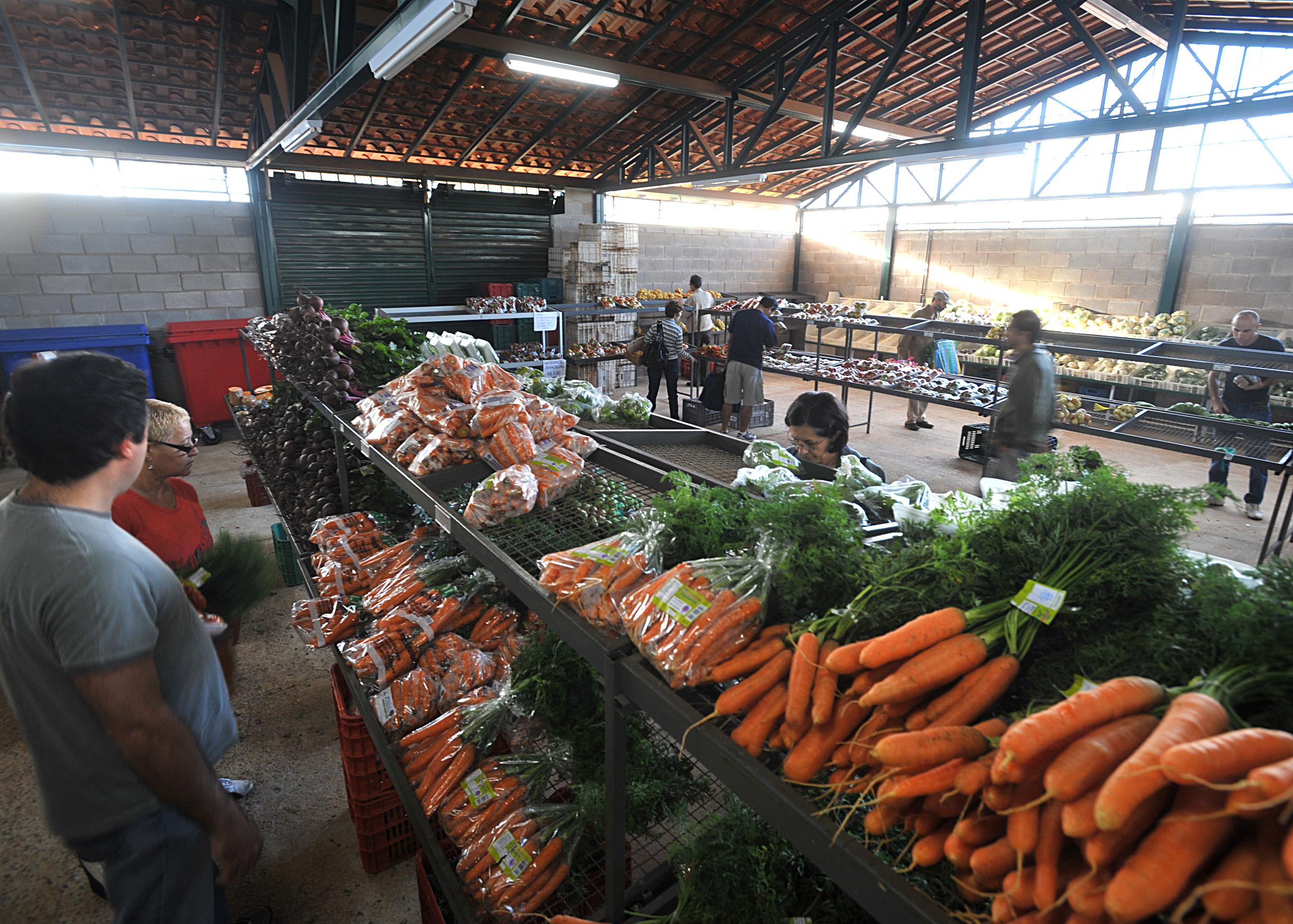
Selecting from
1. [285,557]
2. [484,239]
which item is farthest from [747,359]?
[484,239]

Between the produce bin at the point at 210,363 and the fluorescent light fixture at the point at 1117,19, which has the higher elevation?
the fluorescent light fixture at the point at 1117,19

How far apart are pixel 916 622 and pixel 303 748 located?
348 cm

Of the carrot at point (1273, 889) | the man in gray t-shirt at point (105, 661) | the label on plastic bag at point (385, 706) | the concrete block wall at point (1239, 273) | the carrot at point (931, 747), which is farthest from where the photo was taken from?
the concrete block wall at point (1239, 273)

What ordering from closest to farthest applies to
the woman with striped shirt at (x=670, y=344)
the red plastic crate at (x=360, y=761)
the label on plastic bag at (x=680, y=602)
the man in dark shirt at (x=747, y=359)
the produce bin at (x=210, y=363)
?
1. the label on plastic bag at (x=680, y=602)
2. the red plastic crate at (x=360, y=761)
3. the man in dark shirt at (x=747, y=359)
4. the produce bin at (x=210, y=363)
5. the woman with striped shirt at (x=670, y=344)

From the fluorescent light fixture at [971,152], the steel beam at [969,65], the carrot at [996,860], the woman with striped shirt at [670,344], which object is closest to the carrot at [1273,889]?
the carrot at [996,860]

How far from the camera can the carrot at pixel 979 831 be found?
0.90 meters

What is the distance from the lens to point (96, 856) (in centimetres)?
164

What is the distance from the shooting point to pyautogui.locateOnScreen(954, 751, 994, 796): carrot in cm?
90

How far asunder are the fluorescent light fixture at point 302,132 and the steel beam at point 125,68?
1800 millimetres

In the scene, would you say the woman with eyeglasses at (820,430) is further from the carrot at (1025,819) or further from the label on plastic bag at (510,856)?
the carrot at (1025,819)

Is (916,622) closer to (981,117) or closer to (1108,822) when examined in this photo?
(1108,822)

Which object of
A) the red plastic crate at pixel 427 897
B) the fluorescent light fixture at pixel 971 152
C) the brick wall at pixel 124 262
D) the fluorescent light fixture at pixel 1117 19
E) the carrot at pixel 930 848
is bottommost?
the red plastic crate at pixel 427 897

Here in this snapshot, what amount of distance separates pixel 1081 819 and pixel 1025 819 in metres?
0.09

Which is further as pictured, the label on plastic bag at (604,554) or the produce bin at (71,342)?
the produce bin at (71,342)
